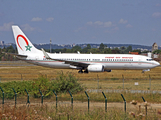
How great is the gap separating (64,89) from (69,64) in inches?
730

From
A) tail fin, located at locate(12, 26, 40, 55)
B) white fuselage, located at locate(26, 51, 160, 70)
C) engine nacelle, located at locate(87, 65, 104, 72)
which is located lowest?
engine nacelle, located at locate(87, 65, 104, 72)

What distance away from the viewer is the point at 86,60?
46.5m

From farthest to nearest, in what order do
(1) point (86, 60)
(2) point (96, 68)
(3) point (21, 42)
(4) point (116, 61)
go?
(3) point (21, 42) → (1) point (86, 60) → (4) point (116, 61) → (2) point (96, 68)

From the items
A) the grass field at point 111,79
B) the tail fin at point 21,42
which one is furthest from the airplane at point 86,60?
the grass field at point 111,79

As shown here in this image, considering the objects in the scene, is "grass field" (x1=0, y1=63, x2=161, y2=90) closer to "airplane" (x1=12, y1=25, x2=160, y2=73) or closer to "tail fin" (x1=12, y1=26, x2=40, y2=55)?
"airplane" (x1=12, y1=25, x2=160, y2=73)

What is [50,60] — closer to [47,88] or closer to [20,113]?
[47,88]

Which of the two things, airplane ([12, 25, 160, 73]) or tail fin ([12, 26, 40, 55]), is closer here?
airplane ([12, 25, 160, 73])

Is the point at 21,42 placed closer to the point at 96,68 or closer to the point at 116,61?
the point at 96,68

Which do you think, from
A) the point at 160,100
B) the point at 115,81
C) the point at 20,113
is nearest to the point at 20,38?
the point at 115,81

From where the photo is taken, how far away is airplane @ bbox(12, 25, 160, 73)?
45656mm

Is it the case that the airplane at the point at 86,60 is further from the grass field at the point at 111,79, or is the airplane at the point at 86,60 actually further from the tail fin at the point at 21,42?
the grass field at the point at 111,79

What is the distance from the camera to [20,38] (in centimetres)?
4919

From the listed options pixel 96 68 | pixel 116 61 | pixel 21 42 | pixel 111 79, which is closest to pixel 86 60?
pixel 96 68

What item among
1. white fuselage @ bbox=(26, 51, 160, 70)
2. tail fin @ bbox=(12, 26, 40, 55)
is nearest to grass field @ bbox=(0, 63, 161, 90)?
white fuselage @ bbox=(26, 51, 160, 70)
